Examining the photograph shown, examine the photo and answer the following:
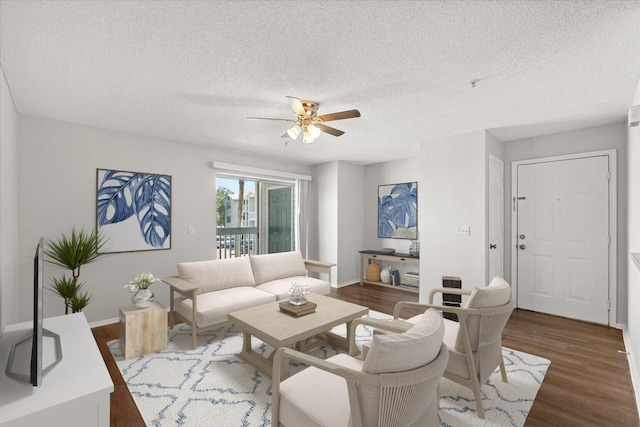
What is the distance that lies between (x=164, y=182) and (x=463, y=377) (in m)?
4.00

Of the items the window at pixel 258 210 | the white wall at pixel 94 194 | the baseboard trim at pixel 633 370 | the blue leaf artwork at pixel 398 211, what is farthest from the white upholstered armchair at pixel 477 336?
the window at pixel 258 210

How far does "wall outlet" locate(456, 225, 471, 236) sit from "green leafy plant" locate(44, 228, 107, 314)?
4345mm

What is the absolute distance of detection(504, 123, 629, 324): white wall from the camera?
11.1 feet

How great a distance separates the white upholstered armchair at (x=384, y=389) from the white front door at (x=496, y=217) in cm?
282

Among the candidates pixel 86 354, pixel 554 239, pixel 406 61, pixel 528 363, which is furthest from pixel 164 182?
pixel 554 239

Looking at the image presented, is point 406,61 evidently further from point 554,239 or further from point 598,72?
point 554,239

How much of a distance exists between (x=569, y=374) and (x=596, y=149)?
2692 mm

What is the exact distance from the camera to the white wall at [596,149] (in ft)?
11.1

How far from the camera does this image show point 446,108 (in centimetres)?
294

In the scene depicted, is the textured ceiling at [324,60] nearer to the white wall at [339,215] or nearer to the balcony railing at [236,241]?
the balcony railing at [236,241]

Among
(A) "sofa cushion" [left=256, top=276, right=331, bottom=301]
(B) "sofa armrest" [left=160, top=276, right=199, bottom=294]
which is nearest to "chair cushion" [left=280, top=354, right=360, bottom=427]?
(B) "sofa armrest" [left=160, top=276, right=199, bottom=294]

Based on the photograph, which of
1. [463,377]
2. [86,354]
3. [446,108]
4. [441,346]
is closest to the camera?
[441,346]

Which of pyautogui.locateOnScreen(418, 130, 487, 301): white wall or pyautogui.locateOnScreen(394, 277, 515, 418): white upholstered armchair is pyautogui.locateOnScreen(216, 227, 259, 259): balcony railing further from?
pyautogui.locateOnScreen(394, 277, 515, 418): white upholstered armchair

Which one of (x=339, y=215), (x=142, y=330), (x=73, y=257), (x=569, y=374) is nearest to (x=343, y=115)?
(x=142, y=330)
